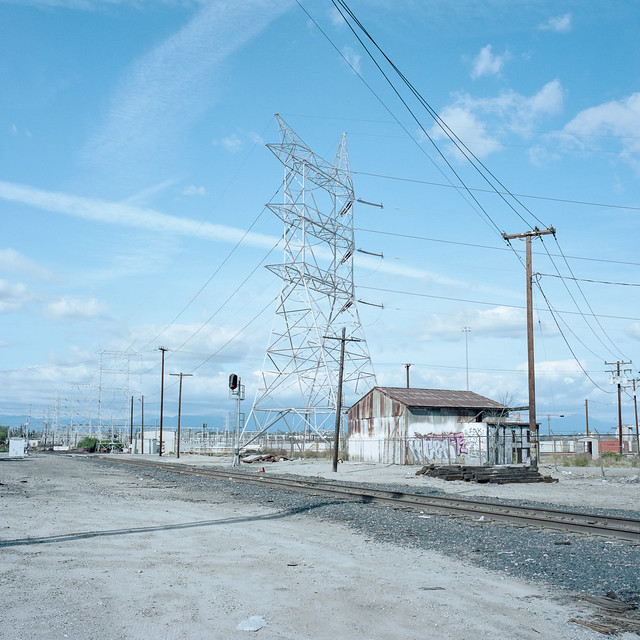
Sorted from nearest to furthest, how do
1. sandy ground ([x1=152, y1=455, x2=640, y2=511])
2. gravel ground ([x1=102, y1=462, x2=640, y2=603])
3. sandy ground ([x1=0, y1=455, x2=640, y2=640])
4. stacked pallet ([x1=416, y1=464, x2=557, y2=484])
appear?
sandy ground ([x1=0, y1=455, x2=640, y2=640]) < gravel ground ([x1=102, y1=462, x2=640, y2=603]) < sandy ground ([x1=152, y1=455, x2=640, y2=511]) < stacked pallet ([x1=416, y1=464, x2=557, y2=484])

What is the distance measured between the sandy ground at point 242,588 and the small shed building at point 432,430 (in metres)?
28.6

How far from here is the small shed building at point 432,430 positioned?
4119 centimetres

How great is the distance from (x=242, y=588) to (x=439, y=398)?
4156 centimetres

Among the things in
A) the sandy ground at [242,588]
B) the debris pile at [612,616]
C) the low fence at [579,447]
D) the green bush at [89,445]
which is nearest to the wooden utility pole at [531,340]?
the low fence at [579,447]

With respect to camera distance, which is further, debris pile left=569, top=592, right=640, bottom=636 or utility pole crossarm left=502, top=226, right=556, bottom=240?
utility pole crossarm left=502, top=226, right=556, bottom=240

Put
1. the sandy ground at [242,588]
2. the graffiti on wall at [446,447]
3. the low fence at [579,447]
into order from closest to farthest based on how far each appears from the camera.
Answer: the sandy ground at [242,588]
the graffiti on wall at [446,447]
the low fence at [579,447]

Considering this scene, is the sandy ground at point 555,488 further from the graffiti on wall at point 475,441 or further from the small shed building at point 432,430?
the small shed building at point 432,430

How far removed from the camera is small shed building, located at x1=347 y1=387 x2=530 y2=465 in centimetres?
4119

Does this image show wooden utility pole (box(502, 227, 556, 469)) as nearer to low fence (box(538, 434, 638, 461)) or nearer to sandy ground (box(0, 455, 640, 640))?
low fence (box(538, 434, 638, 461))

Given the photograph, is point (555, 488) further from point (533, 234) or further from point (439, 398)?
point (439, 398)

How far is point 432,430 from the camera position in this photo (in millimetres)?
45312

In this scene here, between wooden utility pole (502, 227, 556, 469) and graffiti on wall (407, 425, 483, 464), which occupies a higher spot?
wooden utility pole (502, 227, 556, 469)

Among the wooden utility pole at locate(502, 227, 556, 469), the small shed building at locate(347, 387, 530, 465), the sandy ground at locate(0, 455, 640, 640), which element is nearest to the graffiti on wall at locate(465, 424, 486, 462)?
the small shed building at locate(347, 387, 530, 465)

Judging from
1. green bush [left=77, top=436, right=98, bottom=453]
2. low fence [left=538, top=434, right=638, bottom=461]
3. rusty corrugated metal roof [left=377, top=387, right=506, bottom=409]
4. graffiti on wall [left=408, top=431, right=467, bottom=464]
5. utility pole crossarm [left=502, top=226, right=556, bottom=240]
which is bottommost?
green bush [left=77, top=436, right=98, bottom=453]
